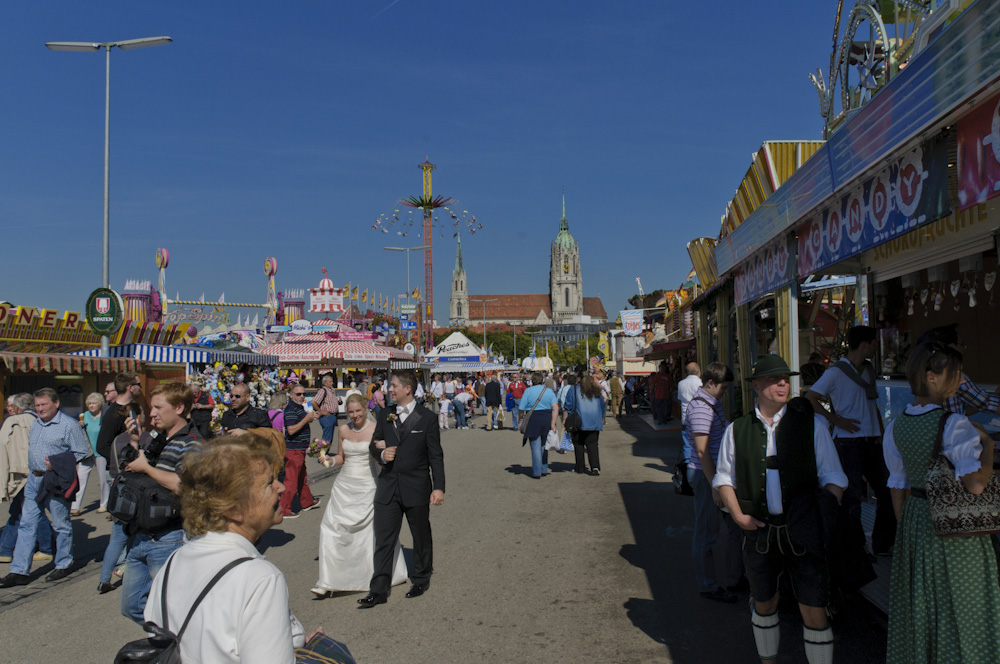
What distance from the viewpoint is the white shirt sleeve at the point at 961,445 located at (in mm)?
3080

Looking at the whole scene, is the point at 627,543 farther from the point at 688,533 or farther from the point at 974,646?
the point at 974,646

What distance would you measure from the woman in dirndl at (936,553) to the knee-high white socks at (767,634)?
0.58 m

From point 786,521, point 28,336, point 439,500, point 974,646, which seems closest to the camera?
point 974,646

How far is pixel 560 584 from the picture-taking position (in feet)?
19.6

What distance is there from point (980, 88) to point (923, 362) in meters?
1.23

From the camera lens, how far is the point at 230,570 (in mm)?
2008

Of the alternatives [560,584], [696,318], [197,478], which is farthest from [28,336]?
[197,478]

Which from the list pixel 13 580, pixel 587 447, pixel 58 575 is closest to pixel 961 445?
pixel 58 575

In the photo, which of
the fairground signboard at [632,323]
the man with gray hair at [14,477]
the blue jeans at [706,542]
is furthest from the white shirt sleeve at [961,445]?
the fairground signboard at [632,323]

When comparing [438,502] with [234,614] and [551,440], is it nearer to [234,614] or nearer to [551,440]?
[234,614]

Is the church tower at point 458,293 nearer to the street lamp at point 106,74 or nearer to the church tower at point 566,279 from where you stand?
the church tower at point 566,279

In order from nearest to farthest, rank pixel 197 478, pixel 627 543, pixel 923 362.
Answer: pixel 197 478 < pixel 923 362 < pixel 627 543

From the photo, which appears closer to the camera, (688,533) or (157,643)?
(157,643)

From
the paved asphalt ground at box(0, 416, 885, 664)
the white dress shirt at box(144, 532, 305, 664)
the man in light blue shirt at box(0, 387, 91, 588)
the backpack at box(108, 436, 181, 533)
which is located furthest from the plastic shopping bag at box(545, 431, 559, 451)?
the white dress shirt at box(144, 532, 305, 664)
